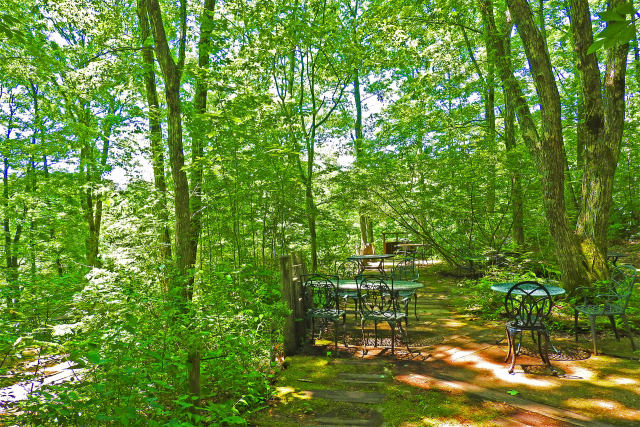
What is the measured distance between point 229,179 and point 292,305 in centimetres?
226

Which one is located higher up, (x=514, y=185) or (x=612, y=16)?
(x=514, y=185)

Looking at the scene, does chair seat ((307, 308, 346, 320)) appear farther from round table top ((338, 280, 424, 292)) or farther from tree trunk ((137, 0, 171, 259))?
tree trunk ((137, 0, 171, 259))

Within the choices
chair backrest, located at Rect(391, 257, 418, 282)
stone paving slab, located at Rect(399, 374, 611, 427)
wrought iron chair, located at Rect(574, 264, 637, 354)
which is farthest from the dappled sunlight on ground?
chair backrest, located at Rect(391, 257, 418, 282)

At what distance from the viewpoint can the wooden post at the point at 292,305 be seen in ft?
15.2

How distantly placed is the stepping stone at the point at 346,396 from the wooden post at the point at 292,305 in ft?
3.89

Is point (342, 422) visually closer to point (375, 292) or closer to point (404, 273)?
point (375, 292)

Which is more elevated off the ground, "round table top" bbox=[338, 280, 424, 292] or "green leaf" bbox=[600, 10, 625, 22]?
"green leaf" bbox=[600, 10, 625, 22]

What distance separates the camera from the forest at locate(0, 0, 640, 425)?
9.16 ft

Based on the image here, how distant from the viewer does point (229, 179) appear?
18.2ft

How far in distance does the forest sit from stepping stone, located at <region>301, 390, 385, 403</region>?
18.3 inches

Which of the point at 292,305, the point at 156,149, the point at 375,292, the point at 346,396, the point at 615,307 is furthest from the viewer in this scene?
the point at 156,149

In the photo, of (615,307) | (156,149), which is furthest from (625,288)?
(156,149)

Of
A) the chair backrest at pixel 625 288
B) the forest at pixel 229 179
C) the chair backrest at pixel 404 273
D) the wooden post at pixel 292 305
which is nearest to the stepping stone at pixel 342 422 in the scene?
the forest at pixel 229 179

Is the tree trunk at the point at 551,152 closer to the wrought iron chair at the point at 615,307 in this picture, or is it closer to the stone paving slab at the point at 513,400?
the wrought iron chair at the point at 615,307
